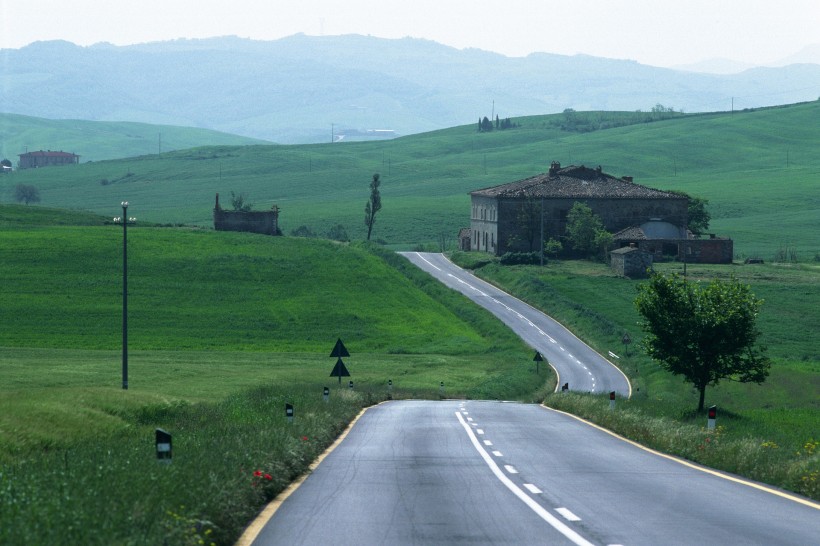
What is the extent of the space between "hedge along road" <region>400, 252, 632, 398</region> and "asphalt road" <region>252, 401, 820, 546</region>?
3996 centimetres

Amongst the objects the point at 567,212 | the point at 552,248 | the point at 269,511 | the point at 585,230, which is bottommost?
the point at 269,511

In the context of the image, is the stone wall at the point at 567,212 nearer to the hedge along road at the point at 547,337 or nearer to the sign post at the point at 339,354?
the hedge along road at the point at 547,337

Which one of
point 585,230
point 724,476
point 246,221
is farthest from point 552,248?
point 724,476

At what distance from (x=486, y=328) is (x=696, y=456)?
66050 millimetres

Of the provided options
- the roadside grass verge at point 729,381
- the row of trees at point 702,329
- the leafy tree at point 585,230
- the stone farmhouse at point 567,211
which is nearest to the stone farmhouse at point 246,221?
the roadside grass verge at point 729,381

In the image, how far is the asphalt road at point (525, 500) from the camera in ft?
44.0

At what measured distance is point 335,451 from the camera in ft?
79.6

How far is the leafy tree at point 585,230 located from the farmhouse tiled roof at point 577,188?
5.12 metres

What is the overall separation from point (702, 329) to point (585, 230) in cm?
8056

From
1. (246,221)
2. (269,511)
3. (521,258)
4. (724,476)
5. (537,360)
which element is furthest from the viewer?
(246,221)

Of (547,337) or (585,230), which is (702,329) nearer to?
(547,337)

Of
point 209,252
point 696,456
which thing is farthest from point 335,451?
point 209,252

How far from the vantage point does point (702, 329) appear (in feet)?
146

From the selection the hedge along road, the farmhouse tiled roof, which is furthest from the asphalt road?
the farmhouse tiled roof
